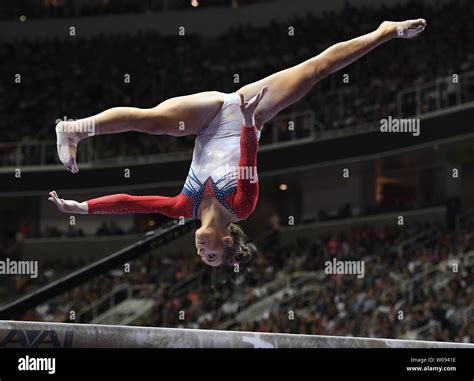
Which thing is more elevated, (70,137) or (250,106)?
(250,106)

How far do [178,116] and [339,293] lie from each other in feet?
29.1

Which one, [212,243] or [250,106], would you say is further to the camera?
[212,243]

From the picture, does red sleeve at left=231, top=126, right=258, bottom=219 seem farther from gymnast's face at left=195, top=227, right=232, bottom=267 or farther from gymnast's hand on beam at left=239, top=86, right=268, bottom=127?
gymnast's face at left=195, top=227, right=232, bottom=267

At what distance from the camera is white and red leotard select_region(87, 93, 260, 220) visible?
7.36m

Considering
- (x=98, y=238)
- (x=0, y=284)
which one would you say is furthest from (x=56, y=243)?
(x=0, y=284)

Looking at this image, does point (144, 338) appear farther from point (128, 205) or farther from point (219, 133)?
point (219, 133)

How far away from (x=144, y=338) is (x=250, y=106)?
6.25 feet

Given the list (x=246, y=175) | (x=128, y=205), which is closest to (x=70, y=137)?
(x=128, y=205)

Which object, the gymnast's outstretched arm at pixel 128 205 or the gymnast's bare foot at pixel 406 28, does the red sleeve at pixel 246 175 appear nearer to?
the gymnast's outstretched arm at pixel 128 205

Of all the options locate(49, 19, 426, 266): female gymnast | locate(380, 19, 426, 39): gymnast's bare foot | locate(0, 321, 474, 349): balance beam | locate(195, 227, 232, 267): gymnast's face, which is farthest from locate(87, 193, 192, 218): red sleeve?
locate(380, 19, 426, 39): gymnast's bare foot

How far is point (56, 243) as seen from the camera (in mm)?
19797

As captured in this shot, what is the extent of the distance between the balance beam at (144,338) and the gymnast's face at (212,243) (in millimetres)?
628

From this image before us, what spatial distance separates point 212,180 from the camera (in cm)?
741
